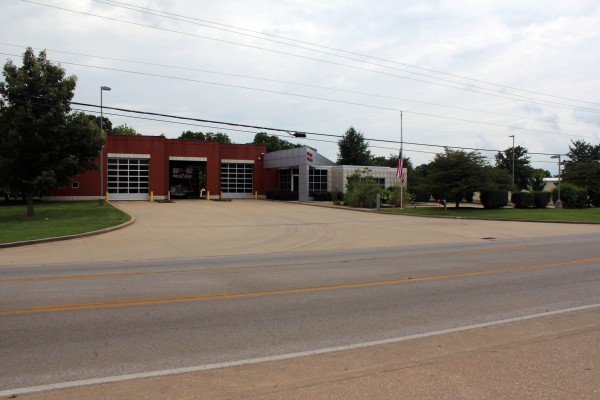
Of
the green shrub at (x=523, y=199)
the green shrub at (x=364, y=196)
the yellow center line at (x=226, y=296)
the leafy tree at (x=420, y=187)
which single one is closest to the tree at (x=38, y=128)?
the yellow center line at (x=226, y=296)

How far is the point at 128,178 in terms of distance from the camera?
45844 millimetres

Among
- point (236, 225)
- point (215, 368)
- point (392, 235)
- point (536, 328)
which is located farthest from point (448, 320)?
point (236, 225)

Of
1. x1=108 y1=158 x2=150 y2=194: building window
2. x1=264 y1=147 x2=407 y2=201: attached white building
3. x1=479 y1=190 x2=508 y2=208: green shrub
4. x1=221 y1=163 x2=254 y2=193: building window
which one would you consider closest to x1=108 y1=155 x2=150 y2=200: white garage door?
x1=108 y1=158 x2=150 y2=194: building window

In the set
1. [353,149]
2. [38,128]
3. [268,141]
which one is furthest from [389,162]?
[38,128]

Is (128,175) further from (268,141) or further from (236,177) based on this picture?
(268,141)

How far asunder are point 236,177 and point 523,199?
95.3 feet

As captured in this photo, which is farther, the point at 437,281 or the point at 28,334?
Answer: the point at 437,281

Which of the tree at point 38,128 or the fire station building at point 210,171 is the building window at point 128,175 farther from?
the tree at point 38,128

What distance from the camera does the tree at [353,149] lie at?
72.4 meters

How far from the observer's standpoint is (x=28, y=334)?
18.7ft

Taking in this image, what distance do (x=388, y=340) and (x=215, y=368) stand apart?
207cm

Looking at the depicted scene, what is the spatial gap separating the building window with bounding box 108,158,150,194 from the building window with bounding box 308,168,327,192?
16.0m

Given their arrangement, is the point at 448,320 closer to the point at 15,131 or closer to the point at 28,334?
the point at 28,334

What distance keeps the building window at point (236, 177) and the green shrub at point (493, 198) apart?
26.2 meters
